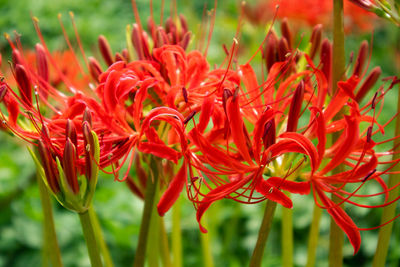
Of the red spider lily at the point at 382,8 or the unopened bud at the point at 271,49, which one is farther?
→ the unopened bud at the point at 271,49

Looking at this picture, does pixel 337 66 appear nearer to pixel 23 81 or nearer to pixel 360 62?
pixel 360 62

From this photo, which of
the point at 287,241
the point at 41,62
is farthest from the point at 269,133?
the point at 41,62

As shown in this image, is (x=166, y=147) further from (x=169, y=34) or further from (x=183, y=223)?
(x=183, y=223)

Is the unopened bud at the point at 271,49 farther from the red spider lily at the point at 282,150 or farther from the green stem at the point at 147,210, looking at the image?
the green stem at the point at 147,210

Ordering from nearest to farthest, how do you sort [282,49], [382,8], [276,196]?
[276,196]
[382,8]
[282,49]

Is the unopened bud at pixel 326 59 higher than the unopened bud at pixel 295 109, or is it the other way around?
the unopened bud at pixel 326 59

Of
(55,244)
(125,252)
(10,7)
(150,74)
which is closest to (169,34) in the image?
(150,74)

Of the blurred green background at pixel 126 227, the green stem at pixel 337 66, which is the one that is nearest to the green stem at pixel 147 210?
the green stem at pixel 337 66

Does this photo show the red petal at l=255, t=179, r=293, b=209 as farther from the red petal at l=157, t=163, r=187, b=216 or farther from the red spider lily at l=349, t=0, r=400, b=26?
the red spider lily at l=349, t=0, r=400, b=26
